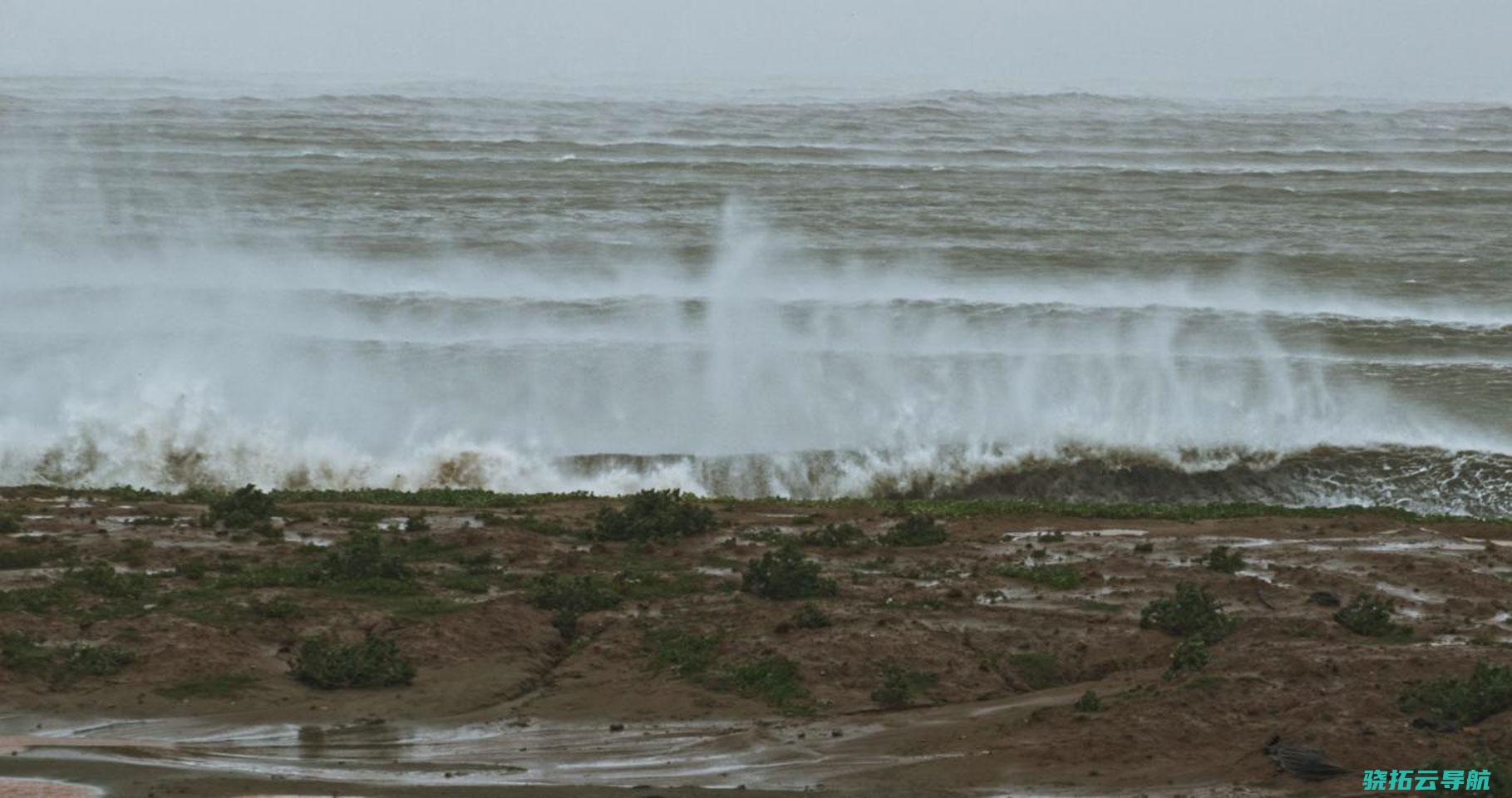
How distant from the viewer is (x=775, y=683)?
39.6ft

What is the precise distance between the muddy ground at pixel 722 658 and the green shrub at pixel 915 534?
16 centimetres

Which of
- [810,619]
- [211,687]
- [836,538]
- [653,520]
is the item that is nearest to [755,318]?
[653,520]

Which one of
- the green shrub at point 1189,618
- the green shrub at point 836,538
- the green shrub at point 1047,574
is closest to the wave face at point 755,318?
the green shrub at point 836,538

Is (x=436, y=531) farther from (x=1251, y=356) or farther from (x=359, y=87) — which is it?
(x=359, y=87)

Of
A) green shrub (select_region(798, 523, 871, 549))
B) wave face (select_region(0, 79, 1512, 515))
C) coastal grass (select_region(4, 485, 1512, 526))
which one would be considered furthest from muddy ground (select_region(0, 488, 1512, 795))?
wave face (select_region(0, 79, 1512, 515))

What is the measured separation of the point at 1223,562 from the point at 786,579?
401cm

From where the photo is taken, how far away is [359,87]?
7731cm

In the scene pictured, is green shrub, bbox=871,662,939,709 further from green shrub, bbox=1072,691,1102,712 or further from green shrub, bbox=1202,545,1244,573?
green shrub, bbox=1202,545,1244,573

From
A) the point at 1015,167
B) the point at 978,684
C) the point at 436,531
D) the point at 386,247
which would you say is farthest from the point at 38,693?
the point at 1015,167

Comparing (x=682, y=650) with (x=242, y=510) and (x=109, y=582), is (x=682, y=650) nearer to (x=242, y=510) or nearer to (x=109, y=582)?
(x=109, y=582)

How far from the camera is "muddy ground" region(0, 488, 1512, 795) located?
412 inches

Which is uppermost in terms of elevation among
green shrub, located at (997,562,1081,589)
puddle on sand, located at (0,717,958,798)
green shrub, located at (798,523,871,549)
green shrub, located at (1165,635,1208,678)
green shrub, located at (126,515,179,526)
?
green shrub, located at (126,515,179,526)

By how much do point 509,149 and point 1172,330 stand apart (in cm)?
2934

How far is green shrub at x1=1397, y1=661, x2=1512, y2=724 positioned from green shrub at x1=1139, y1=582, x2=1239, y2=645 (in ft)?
6.84
